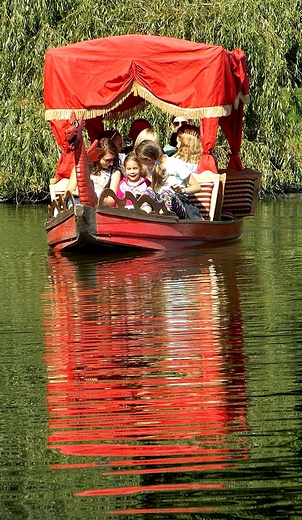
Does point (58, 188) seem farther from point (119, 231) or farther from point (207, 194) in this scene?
point (119, 231)

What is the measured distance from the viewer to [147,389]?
6.02 meters

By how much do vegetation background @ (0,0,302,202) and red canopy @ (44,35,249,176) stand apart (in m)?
5.65

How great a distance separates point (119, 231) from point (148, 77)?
6.83 feet

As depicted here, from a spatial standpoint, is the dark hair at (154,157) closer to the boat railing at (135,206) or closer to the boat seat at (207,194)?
the boat railing at (135,206)

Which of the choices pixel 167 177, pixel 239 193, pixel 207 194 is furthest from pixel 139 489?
pixel 239 193

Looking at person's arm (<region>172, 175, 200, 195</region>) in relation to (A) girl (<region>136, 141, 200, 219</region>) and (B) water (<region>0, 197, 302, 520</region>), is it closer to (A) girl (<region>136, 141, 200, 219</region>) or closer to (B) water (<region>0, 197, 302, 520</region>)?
(A) girl (<region>136, 141, 200, 219</region>)

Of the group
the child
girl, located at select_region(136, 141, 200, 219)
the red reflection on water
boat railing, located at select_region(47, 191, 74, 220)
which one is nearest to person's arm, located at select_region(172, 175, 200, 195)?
girl, located at select_region(136, 141, 200, 219)

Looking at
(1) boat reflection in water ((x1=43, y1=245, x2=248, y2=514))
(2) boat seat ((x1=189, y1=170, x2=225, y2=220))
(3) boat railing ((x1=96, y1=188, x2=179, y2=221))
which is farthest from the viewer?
(2) boat seat ((x1=189, y1=170, x2=225, y2=220))

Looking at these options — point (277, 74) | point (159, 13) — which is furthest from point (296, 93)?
point (159, 13)

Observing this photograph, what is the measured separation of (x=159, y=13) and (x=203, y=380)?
47.9 feet

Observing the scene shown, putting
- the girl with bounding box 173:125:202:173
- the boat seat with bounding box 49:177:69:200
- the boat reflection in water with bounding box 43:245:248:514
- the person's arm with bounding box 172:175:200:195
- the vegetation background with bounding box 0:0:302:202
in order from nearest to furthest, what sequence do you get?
1. the boat reflection in water with bounding box 43:245:248:514
2. the person's arm with bounding box 172:175:200:195
3. the girl with bounding box 173:125:202:173
4. the boat seat with bounding box 49:177:69:200
5. the vegetation background with bounding box 0:0:302:202

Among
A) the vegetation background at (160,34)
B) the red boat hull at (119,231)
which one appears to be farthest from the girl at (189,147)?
the vegetation background at (160,34)

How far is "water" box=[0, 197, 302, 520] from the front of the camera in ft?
14.6

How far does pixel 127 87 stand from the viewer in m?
14.1
